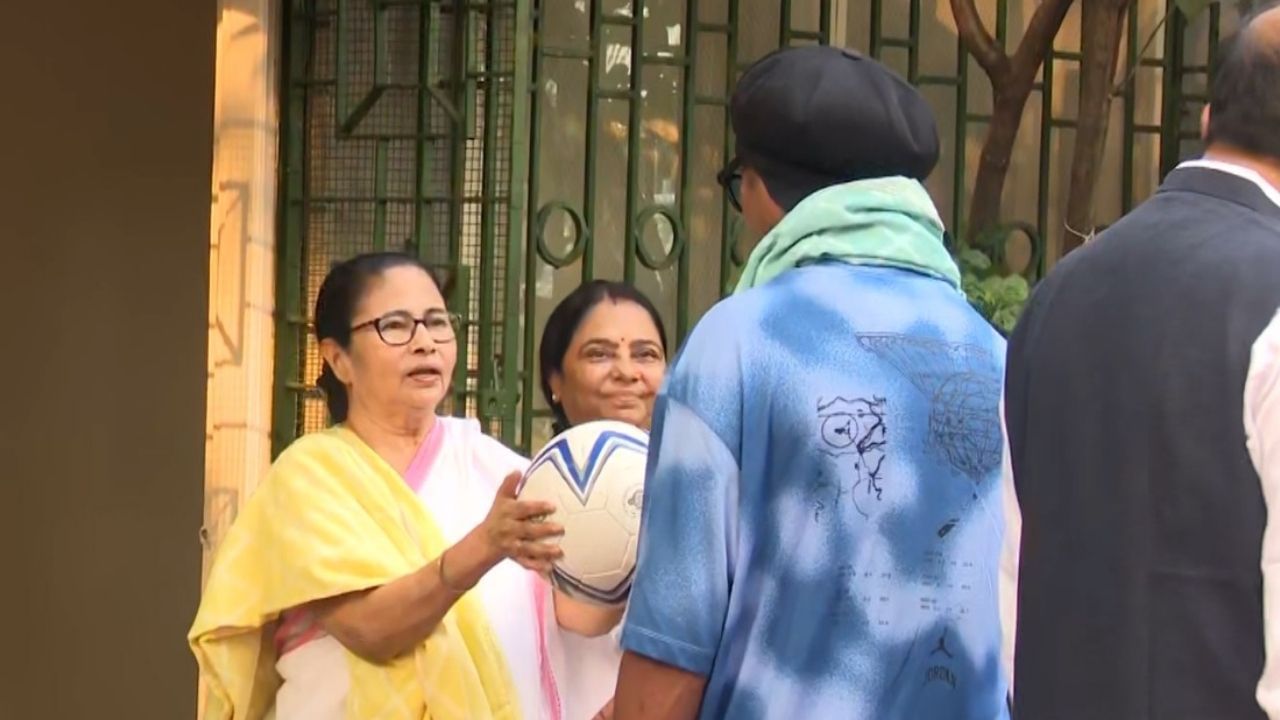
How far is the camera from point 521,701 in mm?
3842

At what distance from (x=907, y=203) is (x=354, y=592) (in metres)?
1.41

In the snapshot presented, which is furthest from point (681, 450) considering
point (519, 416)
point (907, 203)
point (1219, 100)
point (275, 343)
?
point (275, 343)

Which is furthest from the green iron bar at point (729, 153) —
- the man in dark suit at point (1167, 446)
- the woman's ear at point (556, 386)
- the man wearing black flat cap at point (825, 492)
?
the man in dark suit at point (1167, 446)

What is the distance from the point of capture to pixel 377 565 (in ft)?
12.2

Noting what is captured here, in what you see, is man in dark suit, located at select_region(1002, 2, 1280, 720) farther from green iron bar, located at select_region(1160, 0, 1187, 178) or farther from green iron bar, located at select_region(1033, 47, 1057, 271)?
green iron bar, located at select_region(1160, 0, 1187, 178)

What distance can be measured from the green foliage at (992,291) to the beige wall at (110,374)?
9.56 ft

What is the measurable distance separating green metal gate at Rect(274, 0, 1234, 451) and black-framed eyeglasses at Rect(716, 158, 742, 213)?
7.89ft

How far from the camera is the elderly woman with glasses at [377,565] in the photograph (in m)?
3.73

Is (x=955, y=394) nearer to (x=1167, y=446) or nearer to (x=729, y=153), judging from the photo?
(x=1167, y=446)

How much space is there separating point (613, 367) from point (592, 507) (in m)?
0.94

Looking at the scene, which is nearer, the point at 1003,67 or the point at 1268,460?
the point at 1268,460

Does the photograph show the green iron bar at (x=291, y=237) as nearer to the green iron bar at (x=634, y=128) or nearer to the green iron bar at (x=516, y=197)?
the green iron bar at (x=516, y=197)

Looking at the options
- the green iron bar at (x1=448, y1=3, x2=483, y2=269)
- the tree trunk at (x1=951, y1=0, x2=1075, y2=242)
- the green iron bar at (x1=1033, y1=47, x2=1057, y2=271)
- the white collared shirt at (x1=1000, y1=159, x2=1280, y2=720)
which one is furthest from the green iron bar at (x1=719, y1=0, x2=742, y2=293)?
the white collared shirt at (x1=1000, y1=159, x2=1280, y2=720)

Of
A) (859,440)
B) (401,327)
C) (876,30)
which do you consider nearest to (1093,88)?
(876,30)
